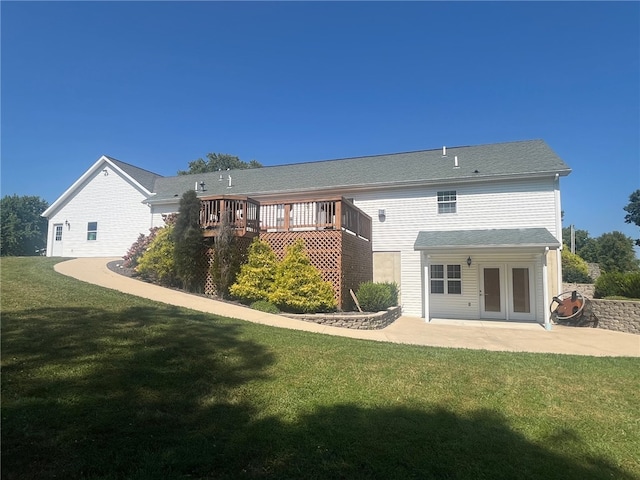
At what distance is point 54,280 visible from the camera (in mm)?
10180

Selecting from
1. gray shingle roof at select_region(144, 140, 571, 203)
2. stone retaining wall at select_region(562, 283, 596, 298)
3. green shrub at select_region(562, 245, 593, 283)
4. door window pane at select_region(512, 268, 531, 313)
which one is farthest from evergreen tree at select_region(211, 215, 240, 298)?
green shrub at select_region(562, 245, 593, 283)

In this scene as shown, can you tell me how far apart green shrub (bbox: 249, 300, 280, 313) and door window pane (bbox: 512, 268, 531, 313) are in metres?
9.35

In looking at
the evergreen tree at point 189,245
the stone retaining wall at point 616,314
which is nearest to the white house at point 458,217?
the stone retaining wall at point 616,314

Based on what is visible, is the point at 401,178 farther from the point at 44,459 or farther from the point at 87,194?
the point at 87,194

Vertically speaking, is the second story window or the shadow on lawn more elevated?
the second story window

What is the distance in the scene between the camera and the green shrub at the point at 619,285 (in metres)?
12.7

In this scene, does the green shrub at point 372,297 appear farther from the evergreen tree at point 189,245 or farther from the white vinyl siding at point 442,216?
the evergreen tree at point 189,245

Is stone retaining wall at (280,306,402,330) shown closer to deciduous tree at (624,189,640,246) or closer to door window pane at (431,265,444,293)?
door window pane at (431,265,444,293)

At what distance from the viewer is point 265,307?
10.9 m

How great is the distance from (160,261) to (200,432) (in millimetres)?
11000

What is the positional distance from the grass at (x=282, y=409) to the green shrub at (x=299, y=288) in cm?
432

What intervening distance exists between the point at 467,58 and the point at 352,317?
10384 millimetres

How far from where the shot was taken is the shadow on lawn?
→ 2.57m

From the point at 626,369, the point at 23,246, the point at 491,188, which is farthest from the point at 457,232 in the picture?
the point at 23,246
